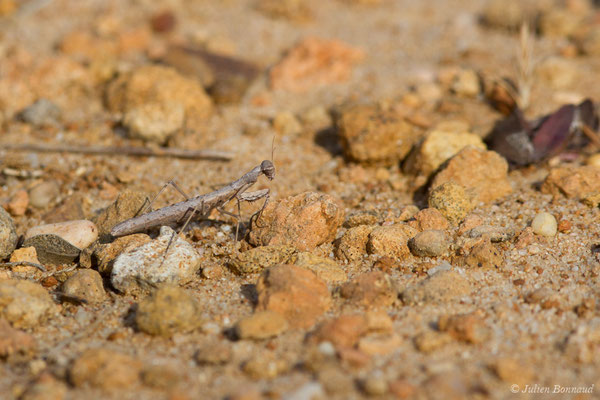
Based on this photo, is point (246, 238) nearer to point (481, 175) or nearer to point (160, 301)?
point (160, 301)

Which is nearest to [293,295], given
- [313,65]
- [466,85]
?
[466,85]

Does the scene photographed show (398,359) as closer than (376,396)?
No

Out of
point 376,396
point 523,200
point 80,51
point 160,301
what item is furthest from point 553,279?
point 80,51

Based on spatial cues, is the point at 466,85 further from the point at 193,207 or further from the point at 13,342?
the point at 13,342

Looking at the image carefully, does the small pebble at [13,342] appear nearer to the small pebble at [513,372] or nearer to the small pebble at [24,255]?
the small pebble at [24,255]

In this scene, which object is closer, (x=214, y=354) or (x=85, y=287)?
(x=214, y=354)

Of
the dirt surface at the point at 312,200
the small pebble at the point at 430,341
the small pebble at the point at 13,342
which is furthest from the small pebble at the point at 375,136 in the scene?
the small pebble at the point at 13,342
